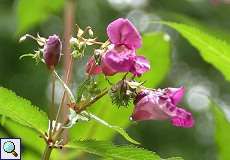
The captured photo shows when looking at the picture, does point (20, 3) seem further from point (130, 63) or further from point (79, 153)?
point (130, 63)

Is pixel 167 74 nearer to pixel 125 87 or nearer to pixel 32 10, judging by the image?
pixel 32 10

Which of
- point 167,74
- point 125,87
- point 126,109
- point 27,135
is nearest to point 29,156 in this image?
point 27,135

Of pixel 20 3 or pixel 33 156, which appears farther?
pixel 20 3

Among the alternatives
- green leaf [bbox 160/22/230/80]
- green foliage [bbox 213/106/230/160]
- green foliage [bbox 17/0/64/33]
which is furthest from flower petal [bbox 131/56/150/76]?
green foliage [bbox 17/0/64/33]

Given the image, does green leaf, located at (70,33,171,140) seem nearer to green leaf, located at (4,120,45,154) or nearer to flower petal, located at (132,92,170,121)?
green leaf, located at (4,120,45,154)

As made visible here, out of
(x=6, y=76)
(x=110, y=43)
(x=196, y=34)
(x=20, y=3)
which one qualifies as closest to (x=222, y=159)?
(x=196, y=34)

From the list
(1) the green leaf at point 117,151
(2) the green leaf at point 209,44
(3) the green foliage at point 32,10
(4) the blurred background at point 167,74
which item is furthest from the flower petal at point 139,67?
(4) the blurred background at point 167,74
